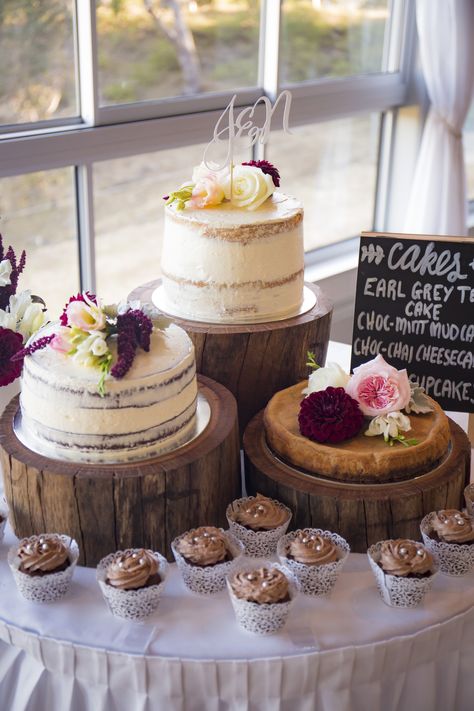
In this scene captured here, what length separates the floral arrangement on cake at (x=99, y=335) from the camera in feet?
4.40

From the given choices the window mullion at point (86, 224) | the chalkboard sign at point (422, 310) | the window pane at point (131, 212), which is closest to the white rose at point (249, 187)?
the chalkboard sign at point (422, 310)

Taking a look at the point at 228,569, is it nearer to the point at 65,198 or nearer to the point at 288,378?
the point at 288,378

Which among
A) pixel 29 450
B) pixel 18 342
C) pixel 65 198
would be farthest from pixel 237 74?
pixel 29 450

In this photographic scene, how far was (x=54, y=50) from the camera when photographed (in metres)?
2.71

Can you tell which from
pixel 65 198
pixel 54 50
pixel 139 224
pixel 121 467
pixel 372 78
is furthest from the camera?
pixel 372 78

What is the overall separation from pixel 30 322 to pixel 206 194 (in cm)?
47

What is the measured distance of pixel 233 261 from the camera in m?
1.70

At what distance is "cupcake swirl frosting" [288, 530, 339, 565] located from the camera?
1309 mm

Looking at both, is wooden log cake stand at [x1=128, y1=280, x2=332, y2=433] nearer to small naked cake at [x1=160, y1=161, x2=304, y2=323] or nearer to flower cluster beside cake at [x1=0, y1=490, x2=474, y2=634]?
small naked cake at [x1=160, y1=161, x2=304, y2=323]

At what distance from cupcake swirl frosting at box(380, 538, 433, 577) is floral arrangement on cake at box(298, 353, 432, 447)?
19 centimetres

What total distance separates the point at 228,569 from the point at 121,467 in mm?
238

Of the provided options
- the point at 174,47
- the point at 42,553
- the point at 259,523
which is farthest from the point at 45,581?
the point at 174,47

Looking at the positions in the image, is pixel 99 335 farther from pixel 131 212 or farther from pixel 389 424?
pixel 131 212

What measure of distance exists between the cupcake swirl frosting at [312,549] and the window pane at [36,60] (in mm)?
1841
